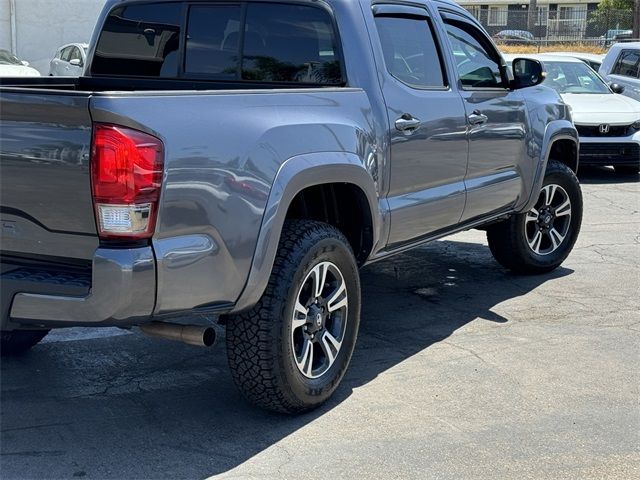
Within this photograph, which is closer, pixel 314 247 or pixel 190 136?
pixel 190 136

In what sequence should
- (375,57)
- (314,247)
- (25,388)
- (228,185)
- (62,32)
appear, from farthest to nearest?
(62,32) < (375,57) < (25,388) < (314,247) < (228,185)

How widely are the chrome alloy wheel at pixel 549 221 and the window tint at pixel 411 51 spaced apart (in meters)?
1.92

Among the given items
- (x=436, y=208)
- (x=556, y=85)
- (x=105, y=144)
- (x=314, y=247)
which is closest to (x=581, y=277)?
(x=436, y=208)

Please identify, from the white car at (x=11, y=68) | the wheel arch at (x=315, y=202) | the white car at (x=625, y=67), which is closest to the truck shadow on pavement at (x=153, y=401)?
the wheel arch at (x=315, y=202)

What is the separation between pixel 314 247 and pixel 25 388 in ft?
5.47

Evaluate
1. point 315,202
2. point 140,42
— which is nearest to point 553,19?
point 140,42

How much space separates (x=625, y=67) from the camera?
52.3 ft

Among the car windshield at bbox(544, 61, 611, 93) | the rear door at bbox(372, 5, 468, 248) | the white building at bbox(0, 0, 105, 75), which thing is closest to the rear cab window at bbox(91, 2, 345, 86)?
the rear door at bbox(372, 5, 468, 248)

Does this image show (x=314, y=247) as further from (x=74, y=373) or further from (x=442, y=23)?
(x=442, y=23)

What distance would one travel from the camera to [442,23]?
19.7 feet

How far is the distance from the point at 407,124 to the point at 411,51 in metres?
0.64

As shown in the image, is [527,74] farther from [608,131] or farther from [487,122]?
[608,131]

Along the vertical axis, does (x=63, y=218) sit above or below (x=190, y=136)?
below

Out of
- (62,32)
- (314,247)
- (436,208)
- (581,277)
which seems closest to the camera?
(314,247)
